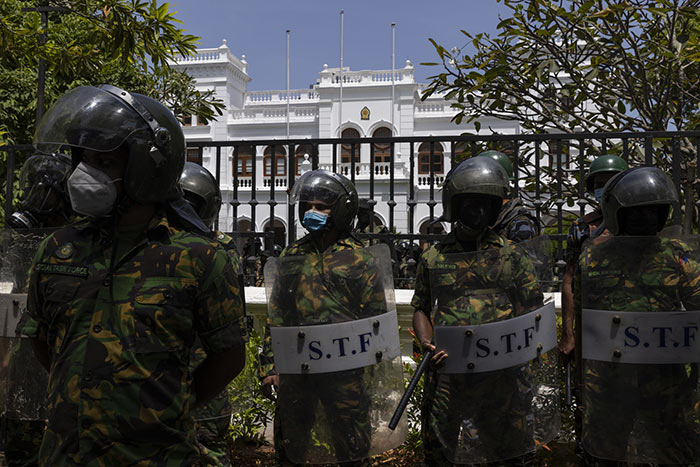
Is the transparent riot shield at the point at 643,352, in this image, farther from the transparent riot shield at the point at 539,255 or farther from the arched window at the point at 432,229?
the arched window at the point at 432,229

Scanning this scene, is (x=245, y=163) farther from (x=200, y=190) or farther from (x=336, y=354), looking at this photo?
(x=336, y=354)

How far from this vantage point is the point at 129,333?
187 centimetres

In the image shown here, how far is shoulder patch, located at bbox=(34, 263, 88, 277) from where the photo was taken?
194 cm

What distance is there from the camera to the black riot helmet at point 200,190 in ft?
14.4

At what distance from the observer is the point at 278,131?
35875mm

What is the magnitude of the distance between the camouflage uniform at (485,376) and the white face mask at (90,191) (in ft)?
6.13

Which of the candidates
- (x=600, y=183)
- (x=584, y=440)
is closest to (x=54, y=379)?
(x=584, y=440)

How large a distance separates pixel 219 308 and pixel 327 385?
4.77ft

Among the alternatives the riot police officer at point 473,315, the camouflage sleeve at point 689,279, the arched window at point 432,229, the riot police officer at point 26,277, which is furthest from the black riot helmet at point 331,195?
the camouflage sleeve at point 689,279

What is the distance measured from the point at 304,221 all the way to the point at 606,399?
6.11ft

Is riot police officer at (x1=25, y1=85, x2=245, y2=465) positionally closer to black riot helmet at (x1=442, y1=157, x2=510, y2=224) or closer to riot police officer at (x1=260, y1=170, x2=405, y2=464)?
riot police officer at (x1=260, y1=170, x2=405, y2=464)

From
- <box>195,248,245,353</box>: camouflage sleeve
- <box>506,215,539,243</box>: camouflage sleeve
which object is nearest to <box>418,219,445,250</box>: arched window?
<box>506,215,539,243</box>: camouflage sleeve

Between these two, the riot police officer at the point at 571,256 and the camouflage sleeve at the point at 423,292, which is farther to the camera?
the riot police officer at the point at 571,256

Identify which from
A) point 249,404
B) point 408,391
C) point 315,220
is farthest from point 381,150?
point 408,391
